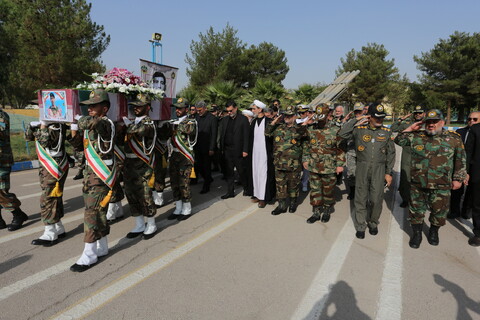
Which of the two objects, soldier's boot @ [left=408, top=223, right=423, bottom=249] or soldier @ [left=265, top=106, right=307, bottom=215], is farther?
soldier @ [left=265, top=106, right=307, bottom=215]

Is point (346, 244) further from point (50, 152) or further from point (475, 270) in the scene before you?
point (50, 152)

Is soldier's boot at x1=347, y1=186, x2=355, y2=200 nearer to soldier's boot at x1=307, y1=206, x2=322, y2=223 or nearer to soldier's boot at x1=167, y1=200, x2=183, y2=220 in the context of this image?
soldier's boot at x1=307, y1=206, x2=322, y2=223

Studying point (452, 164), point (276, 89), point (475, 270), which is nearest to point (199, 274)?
point (475, 270)

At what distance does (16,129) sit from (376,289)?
57.6 feet

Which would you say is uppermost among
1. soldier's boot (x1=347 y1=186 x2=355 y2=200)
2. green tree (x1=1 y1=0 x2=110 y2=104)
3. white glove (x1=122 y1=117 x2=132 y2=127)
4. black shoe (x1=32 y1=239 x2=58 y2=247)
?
green tree (x1=1 y1=0 x2=110 y2=104)

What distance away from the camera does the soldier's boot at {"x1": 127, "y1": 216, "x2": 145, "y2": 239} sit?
4.15m

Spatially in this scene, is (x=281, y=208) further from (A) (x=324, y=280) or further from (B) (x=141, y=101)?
(B) (x=141, y=101)

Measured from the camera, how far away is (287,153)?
496 centimetres

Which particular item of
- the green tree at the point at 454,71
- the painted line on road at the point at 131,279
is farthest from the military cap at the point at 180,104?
the green tree at the point at 454,71

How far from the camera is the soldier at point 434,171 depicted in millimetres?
3771

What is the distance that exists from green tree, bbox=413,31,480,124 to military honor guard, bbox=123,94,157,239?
3653cm

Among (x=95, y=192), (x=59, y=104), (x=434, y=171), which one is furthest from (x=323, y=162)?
(x=59, y=104)

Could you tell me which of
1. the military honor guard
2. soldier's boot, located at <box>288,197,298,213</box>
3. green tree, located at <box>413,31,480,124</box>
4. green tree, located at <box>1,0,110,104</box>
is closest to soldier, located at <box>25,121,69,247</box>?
the military honor guard

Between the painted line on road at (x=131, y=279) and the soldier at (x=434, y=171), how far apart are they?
280 centimetres
